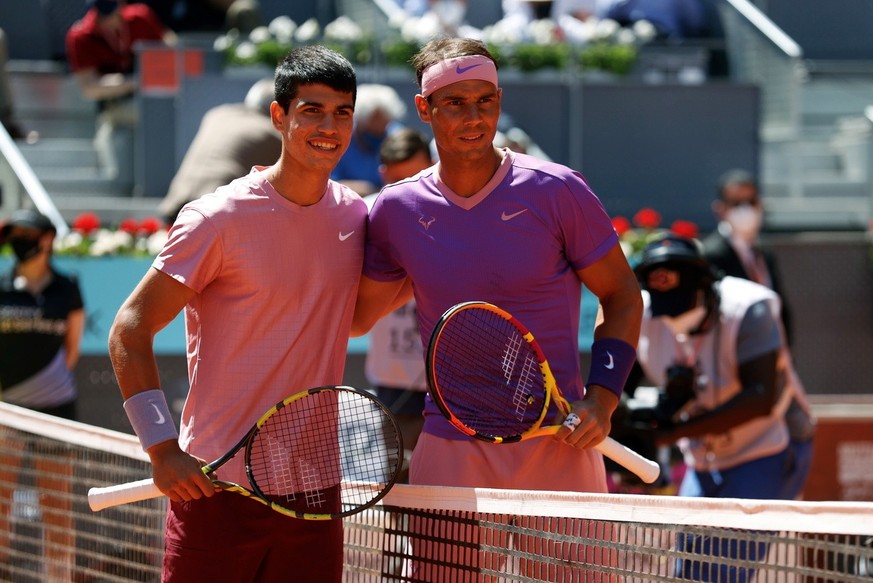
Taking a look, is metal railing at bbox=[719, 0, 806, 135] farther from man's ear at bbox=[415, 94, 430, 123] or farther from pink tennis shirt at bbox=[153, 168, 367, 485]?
pink tennis shirt at bbox=[153, 168, 367, 485]

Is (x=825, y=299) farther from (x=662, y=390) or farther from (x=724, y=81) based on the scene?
(x=662, y=390)

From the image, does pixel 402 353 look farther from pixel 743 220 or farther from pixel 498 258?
pixel 743 220

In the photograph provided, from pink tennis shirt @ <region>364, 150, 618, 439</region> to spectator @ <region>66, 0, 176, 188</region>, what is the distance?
32.5 feet

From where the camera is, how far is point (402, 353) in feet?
21.1

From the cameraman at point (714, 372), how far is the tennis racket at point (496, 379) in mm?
1794

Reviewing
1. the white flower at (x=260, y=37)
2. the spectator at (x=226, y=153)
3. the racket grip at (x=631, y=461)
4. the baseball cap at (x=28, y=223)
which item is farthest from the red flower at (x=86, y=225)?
the racket grip at (x=631, y=461)

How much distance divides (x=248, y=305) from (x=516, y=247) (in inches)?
28.8

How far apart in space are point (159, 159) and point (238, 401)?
31.0ft

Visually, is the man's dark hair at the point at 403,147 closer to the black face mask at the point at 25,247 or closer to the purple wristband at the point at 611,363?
the black face mask at the point at 25,247

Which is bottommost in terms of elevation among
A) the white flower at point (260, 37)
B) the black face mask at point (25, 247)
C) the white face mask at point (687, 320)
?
the black face mask at point (25, 247)

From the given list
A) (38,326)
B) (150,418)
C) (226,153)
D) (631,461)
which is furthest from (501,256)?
(38,326)

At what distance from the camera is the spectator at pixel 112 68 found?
13.2m

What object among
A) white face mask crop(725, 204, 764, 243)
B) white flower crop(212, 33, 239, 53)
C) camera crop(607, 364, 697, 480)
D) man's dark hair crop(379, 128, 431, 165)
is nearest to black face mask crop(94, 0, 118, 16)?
white flower crop(212, 33, 239, 53)

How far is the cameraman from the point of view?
551 centimetres
